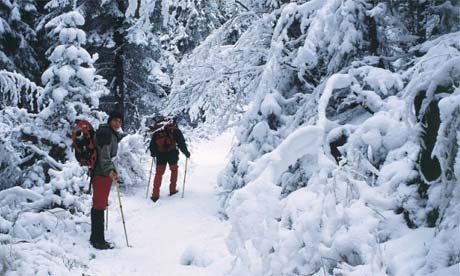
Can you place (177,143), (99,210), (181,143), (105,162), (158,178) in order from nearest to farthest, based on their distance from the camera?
(105,162) < (99,210) < (158,178) < (181,143) < (177,143)

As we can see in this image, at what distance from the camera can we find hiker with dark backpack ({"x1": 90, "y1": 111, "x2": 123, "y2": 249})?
27.0ft

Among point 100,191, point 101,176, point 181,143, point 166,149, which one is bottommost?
point 166,149

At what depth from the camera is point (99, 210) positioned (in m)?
8.30

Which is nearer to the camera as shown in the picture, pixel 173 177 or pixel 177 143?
pixel 173 177

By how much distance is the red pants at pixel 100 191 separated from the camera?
8320mm

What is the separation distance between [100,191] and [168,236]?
72.5 inches

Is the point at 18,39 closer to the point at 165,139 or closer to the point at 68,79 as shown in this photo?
the point at 68,79

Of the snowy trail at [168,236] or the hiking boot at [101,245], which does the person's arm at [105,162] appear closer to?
the hiking boot at [101,245]

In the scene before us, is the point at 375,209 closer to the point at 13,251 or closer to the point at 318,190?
the point at 318,190

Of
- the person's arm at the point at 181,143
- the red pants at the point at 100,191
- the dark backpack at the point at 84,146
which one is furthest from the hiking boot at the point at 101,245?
the person's arm at the point at 181,143

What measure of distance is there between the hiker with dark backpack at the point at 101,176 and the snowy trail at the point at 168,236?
35cm

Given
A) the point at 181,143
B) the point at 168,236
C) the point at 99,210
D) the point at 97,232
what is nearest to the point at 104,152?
the point at 99,210

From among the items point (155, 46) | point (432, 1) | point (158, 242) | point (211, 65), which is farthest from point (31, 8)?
point (432, 1)

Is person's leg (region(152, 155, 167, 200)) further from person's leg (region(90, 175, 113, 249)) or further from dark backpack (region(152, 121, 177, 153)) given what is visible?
person's leg (region(90, 175, 113, 249))
